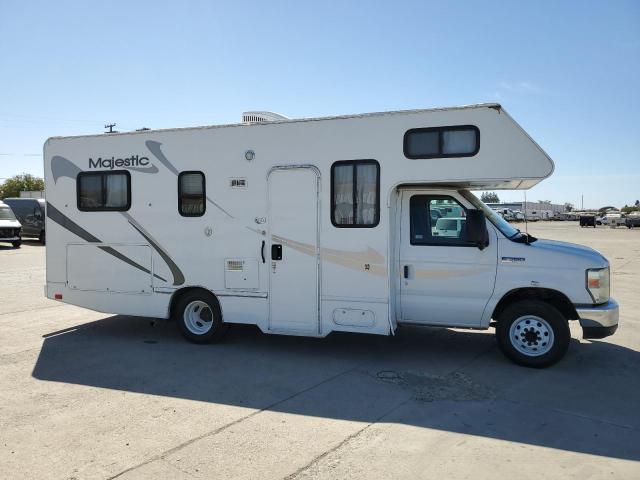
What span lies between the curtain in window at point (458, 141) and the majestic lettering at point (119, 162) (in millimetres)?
4155

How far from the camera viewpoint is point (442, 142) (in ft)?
20.2

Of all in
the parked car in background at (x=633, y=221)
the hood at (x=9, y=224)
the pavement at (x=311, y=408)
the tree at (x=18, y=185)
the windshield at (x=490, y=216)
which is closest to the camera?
the pavement at (x=311, y=408)

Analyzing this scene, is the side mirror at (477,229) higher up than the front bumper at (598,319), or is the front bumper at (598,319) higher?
the side mirror at (477,229)

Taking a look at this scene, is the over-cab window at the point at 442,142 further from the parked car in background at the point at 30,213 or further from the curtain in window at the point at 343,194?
the parked car in background at the point at 30,213

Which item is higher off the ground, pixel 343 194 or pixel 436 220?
pixel 343 194

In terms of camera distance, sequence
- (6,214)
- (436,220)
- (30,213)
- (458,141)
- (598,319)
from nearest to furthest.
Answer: (598,319) → (458,141) → (436,220) → (6,214) → (30,213)

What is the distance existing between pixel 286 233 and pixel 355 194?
1045 millimetres

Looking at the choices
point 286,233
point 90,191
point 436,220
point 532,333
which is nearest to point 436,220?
point 436,220

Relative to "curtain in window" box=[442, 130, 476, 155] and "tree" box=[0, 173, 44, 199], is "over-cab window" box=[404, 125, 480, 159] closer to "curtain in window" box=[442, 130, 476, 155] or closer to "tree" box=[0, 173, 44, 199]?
"curtain in window" box=[442, 130, 476, 155]

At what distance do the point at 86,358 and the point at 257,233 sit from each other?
271cm

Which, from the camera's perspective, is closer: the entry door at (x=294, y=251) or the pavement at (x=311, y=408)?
the pavement at (x=311, y=408)

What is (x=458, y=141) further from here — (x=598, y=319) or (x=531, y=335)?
(x=598, y=319)

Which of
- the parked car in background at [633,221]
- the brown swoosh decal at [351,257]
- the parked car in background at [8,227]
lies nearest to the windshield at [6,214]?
the parked car in background at [8,227]

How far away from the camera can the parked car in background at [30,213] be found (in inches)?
997
